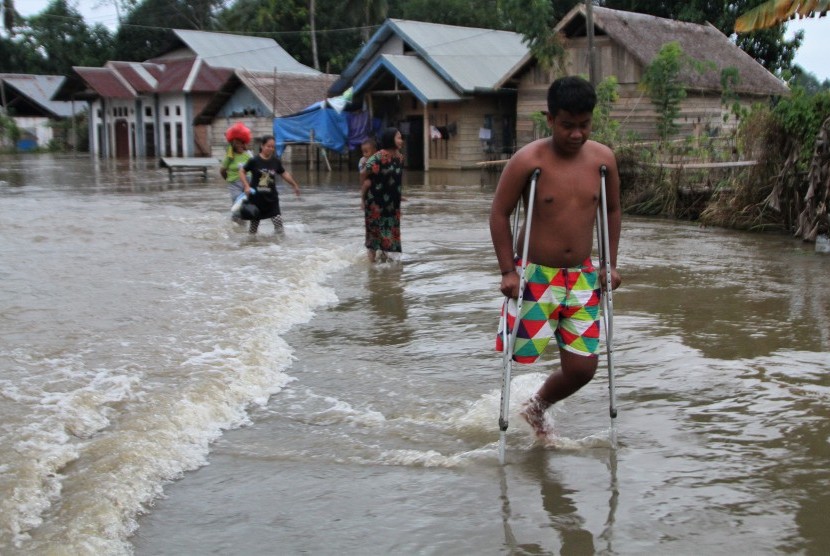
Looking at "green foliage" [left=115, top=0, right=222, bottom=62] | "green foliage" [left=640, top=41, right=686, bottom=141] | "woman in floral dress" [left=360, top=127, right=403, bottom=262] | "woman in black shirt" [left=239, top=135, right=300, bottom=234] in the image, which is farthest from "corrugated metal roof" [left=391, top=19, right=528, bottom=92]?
"green foliage" [left=115, top=0, right=222, bottom=62]

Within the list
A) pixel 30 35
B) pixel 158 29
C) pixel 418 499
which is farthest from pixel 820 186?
pixel 30 35

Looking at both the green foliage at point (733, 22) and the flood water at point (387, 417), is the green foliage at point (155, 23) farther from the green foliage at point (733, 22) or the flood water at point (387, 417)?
the flood water at point (387, 417)

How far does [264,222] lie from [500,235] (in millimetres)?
11365

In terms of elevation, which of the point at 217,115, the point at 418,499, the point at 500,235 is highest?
the point at 217,115

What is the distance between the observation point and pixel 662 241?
12.0 m

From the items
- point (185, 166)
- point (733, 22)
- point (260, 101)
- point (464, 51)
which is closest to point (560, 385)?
point (185, 166)

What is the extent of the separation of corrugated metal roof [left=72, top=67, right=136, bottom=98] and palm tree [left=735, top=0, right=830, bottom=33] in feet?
114

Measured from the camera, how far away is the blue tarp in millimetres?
31422

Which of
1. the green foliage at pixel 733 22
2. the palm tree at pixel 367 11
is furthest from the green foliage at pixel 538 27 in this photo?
the palm tree at pixel 367 11

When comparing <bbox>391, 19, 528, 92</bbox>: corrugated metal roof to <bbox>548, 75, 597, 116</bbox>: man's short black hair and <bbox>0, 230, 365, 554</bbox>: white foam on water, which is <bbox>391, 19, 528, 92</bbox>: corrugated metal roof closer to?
<bbox>0, 230, 365, 554</bbox>: white foam on water

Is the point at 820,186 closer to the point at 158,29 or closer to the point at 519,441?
the point at 519,441

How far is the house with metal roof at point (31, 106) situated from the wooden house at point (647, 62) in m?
35.4

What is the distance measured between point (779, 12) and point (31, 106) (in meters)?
Result: 50.0

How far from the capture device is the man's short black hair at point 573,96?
4.00m
